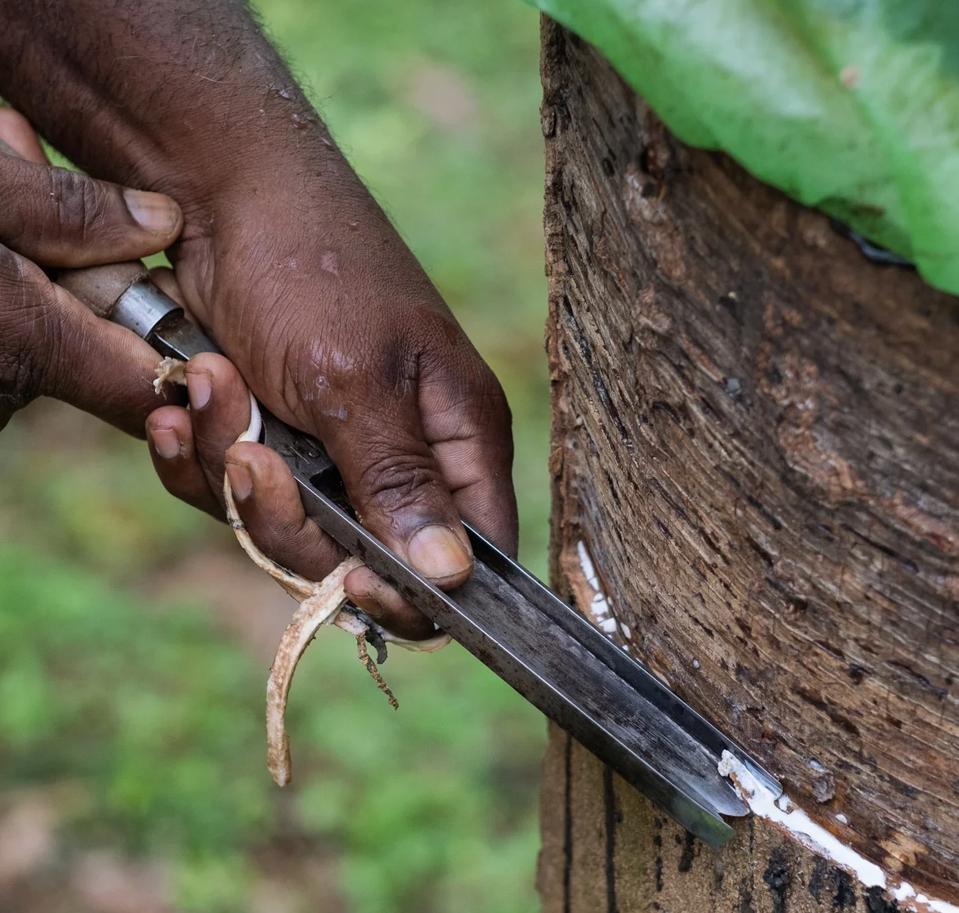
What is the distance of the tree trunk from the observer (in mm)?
636

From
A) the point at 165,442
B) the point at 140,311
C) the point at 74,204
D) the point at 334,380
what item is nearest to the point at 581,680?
the point at 334,380

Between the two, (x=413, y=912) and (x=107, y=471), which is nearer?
(x=413, y=912)

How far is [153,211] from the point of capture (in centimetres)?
121

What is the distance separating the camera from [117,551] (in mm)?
2619

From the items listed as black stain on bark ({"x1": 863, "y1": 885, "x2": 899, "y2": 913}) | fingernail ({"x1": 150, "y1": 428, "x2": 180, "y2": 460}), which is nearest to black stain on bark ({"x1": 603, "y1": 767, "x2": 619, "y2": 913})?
black stain on bark ({"x1": 863, "y1": 885, "x2": 899, "y2": 913})

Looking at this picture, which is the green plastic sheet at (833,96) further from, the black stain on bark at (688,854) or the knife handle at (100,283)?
the knife handle at (100,283)

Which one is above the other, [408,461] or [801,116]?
[801,116]

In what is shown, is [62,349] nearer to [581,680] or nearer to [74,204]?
[74,204]

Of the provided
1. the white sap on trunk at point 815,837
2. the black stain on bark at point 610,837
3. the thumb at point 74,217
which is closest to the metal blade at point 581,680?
the white sap on trunk at point 815,837

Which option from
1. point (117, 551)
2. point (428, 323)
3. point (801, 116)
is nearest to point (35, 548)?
point (117, 551)

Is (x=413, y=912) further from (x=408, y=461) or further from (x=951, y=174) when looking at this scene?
(x=951, y=174)

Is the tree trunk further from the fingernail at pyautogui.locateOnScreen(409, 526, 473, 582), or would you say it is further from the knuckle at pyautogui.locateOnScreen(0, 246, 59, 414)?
the knuckle at pyautogui.locateOnScreen(0, 246, 59, 414)

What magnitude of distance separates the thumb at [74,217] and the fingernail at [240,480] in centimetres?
29

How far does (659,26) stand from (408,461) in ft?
1.86
